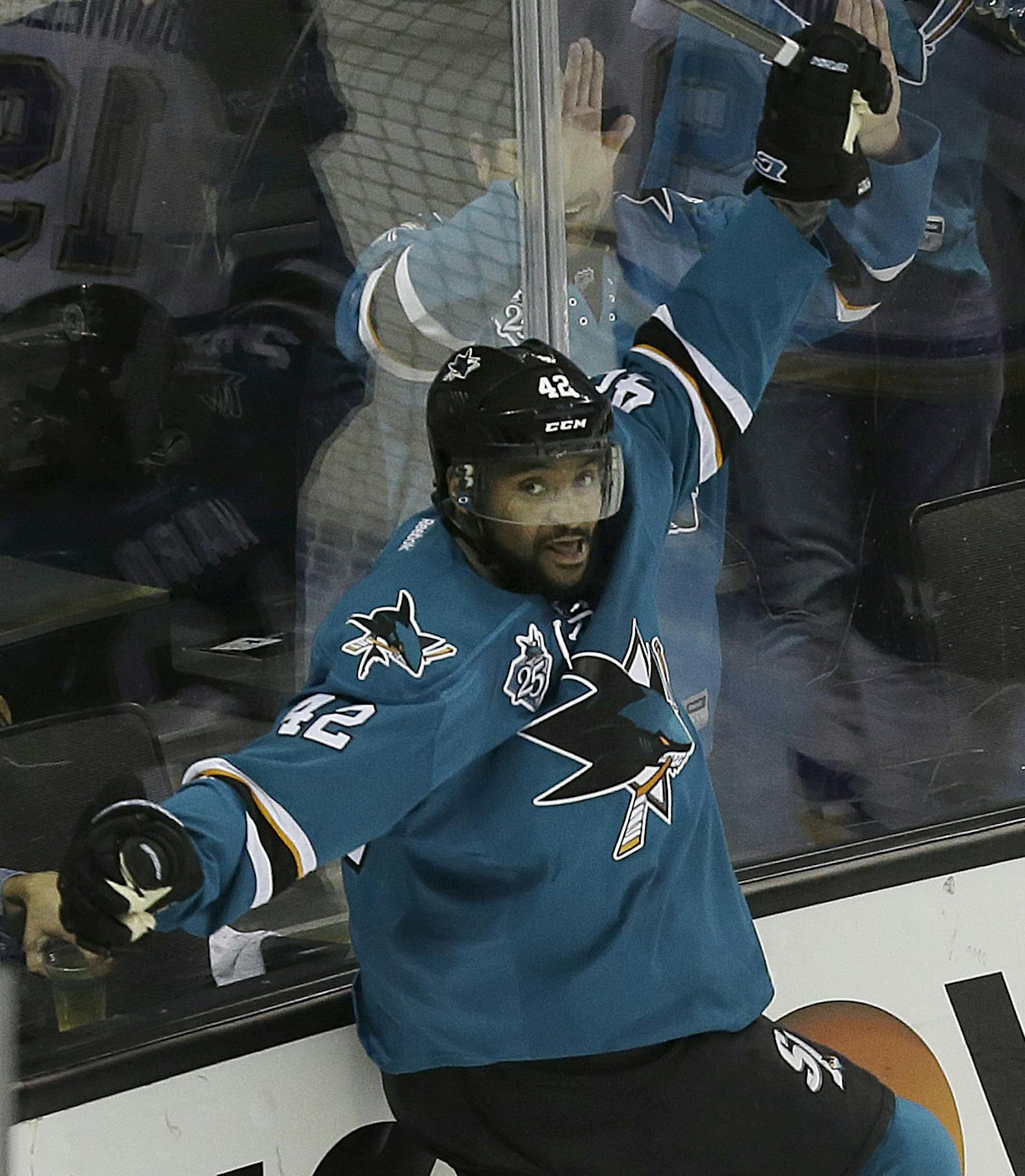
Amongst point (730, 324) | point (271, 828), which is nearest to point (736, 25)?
point (730, 324)

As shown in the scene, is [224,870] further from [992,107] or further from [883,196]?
Result: [992,107]

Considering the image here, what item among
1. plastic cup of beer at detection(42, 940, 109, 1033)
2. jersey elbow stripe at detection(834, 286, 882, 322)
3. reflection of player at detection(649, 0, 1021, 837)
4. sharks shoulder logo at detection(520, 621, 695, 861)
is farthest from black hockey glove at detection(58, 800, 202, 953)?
jersey elbow stripe at detection(834, 286, 882, 322)

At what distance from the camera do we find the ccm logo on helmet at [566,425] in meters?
1.63

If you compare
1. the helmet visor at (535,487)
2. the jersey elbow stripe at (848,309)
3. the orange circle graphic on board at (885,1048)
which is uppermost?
the helmet visor at (535,487)

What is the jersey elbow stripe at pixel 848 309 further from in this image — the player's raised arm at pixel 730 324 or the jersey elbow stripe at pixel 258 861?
the jersey elbow stripe at pixel 258 861

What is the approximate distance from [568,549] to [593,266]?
25.7 inches

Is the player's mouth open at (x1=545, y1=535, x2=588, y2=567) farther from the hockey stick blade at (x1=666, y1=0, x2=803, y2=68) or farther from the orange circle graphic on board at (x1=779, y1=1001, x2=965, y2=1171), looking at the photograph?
the orange circle graphic on board at (x1=779, y1=1001, x2=965, y2=1171)

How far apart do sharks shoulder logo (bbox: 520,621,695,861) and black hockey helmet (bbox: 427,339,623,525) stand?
0.14 m

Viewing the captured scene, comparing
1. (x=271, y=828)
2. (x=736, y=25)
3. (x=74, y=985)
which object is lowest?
(x=74, y=985)

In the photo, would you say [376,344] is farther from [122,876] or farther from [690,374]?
[122,876]

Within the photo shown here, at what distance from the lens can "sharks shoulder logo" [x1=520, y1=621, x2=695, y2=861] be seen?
5.52ft

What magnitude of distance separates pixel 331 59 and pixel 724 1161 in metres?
1.19

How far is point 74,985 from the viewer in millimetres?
1880

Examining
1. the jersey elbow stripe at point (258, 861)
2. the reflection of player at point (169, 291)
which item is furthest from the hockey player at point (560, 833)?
the reflection of player at point (169, 291)
